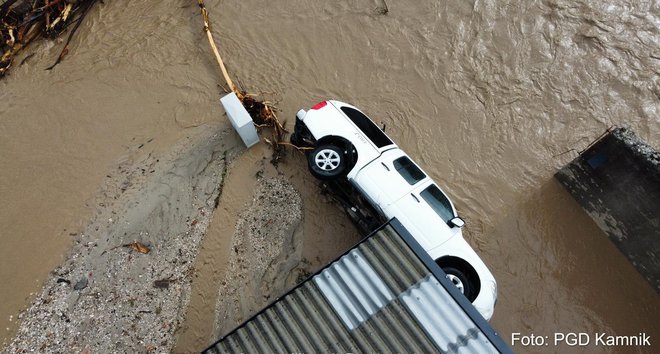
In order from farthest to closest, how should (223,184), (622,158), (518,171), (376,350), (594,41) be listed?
(594,41) < (518,171) < (223,184) < (622,158) < (376,350)

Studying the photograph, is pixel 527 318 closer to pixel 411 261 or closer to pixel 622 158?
pixel 622 158

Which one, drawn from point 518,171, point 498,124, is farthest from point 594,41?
point 518,171

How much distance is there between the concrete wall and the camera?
7.35 meters

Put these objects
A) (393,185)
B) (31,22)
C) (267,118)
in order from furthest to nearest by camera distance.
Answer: (31,22)
(267,118)
(393,185)

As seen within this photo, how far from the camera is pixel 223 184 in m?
8.58

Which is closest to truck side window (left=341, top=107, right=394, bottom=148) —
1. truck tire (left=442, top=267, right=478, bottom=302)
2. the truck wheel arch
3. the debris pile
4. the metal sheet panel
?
the debris pile

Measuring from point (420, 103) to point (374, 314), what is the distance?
6.08 meters

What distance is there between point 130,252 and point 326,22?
7419 millimetres

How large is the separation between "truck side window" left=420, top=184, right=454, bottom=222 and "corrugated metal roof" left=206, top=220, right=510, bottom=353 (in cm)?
196

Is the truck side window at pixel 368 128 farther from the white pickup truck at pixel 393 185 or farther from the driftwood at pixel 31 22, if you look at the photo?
the driftwood at pixel 31 22

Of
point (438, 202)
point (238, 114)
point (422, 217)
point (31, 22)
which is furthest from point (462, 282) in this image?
point (31, 22)

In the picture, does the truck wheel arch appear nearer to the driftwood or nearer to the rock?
the rock

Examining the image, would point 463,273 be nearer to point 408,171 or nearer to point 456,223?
point 456,223

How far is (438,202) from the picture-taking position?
738 cm
